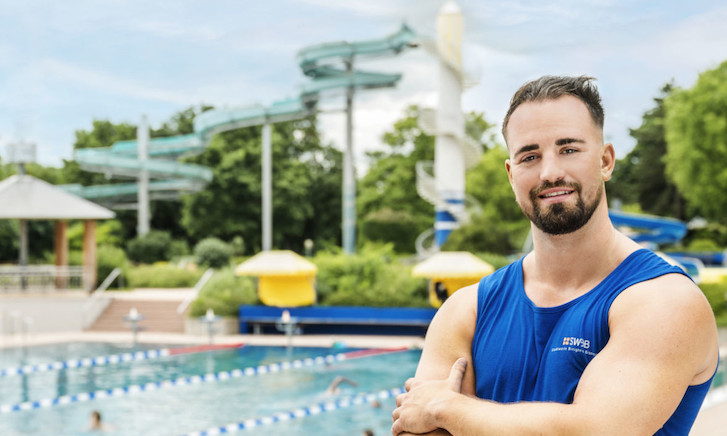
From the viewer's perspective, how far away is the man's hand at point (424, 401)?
1435 mm

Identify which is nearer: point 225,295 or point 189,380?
point 189,380

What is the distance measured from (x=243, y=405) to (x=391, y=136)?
2768 centimetres

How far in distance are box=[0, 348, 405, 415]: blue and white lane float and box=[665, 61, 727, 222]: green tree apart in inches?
853

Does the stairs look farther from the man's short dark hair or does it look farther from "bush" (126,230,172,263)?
the man's short dark hair

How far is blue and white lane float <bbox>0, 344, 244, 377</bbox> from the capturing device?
45.2ft

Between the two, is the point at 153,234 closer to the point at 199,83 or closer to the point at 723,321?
the point at 199,83

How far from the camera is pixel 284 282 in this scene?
1867cm

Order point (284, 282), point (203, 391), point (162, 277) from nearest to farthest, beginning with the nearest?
point (203, 391)
point (284, 282)
point (162, 277)

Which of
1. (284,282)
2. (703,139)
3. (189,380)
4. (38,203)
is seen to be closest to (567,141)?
(189,380)

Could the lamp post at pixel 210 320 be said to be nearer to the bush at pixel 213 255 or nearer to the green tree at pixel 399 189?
the bush at pixel 213 255

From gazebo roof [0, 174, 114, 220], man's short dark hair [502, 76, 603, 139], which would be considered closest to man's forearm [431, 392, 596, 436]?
man's short dark hair [502, 76, 603, 139]

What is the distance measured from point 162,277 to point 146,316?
5464 mm

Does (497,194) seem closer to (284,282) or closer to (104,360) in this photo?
(284,282)

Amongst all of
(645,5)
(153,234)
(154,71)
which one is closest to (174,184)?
(153,234)
